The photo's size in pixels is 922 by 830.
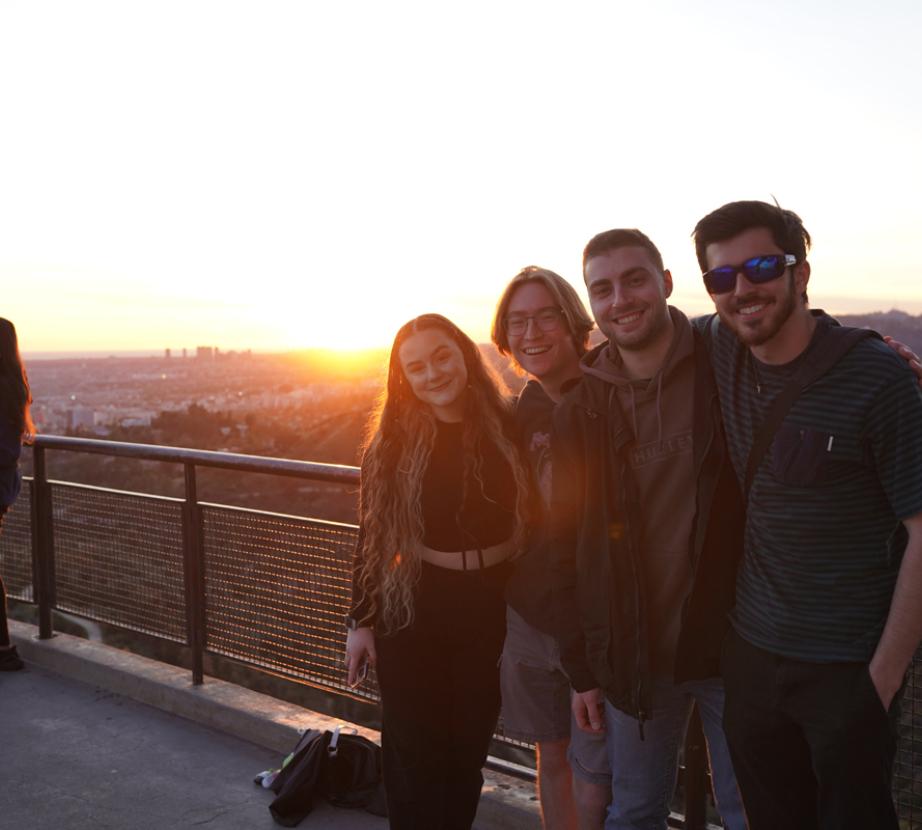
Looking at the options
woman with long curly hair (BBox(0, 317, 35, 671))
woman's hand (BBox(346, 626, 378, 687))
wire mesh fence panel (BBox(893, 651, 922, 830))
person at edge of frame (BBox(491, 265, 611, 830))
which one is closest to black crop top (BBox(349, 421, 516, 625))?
person at edge of frame (BBox(491, 265, 611, 830))

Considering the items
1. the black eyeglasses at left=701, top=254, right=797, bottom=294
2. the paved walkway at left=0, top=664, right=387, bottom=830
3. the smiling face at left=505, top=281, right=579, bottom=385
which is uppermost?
the black eyeglasses at left=701, top=254, right=797, bottom=294

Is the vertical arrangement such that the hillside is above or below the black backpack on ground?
above

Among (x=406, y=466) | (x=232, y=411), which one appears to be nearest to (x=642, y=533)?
(x=406, y=466)

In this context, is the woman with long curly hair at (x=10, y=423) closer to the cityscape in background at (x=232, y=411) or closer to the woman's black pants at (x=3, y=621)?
the woman's black pants at (x=3, y=621)

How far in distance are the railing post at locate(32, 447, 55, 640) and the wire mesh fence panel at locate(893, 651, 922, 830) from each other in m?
4.32

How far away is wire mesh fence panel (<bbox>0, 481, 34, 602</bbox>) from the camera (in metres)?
5.35

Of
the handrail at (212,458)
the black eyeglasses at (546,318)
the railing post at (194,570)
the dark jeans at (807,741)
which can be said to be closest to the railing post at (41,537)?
the handrail at (212,458)

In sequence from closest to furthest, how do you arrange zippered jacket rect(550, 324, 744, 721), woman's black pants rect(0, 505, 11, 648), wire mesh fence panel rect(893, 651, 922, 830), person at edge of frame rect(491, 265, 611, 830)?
zippered jacket rect(550, 324, 744, 721), wire mesh fence panel rect(893, 651, 922, 830), person at edge of frame rect(491, 265, 611, 830), woman's black pants rect(0, 505, 11, 648)

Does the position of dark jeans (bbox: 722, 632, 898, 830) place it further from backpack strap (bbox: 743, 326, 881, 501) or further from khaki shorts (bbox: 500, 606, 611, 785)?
khaki shorts (bbox: 500, 606, 611, 785)

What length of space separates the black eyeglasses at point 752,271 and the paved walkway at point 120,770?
232 centimetres

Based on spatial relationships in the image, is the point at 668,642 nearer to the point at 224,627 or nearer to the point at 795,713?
the point at 795,713

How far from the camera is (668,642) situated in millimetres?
2287

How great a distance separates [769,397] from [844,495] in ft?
0.88

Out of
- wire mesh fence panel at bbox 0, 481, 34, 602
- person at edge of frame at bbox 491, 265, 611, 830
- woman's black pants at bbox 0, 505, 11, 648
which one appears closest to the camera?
person at edge of frame at bbox 491, 265, 611, 830
